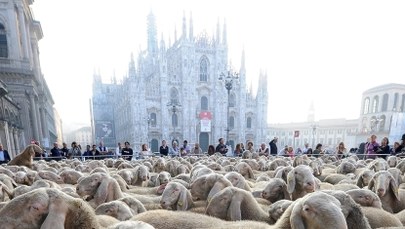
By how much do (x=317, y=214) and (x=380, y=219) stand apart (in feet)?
5.97

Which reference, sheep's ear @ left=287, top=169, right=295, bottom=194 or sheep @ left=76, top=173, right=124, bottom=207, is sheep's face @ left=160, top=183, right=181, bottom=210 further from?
sheep's ear @ left=287, top=169, right=295, bottom=194

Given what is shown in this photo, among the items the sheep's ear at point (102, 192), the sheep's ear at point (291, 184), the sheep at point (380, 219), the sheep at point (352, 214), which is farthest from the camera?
the sheep's ear at point (291, 184)

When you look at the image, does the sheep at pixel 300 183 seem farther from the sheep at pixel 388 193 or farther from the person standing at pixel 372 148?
the person standing at pixel 372 148

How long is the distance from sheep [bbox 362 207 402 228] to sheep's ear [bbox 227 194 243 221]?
176 cm

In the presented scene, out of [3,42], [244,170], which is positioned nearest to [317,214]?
[244,170]

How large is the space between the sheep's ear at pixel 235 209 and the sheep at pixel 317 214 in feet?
4.16

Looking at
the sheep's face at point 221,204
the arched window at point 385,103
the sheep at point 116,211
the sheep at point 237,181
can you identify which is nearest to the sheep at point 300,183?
the sheep at point 237,181

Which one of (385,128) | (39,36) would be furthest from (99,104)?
(385,128)

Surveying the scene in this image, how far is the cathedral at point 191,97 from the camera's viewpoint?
52656 mm

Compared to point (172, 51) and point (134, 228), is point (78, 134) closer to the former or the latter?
point (172, 51)

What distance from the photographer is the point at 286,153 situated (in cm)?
1534

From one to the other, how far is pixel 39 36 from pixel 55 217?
162 feet

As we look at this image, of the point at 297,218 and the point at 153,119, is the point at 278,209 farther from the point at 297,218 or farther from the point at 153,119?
the point at 153,119

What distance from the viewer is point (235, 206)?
157 inches
